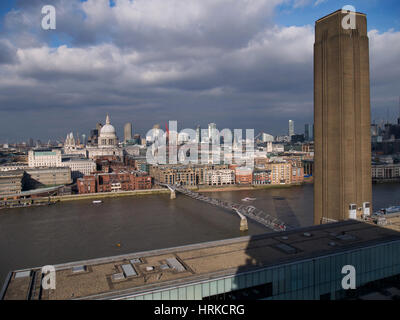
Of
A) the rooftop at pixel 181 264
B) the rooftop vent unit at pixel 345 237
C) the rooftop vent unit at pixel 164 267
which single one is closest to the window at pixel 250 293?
the rooftop at pixel 181 264

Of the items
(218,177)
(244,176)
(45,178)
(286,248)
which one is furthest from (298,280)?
(45,178)

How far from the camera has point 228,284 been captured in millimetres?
2961

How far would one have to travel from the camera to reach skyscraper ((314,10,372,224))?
592cm

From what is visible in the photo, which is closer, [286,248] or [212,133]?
[286,248]

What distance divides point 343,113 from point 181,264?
4.24m

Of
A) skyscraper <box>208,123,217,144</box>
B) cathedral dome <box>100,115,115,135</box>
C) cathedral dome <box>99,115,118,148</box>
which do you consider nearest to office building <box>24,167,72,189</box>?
cathedral dome <box>99,115,118,148</box>

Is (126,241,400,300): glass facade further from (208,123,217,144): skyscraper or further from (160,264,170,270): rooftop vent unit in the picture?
(208,123,217,144): skyscraper

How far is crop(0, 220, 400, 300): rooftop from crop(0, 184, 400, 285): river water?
9.15 feet

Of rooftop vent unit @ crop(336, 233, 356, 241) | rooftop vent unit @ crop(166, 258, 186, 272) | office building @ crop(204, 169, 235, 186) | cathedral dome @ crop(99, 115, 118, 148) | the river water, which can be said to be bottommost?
the river water

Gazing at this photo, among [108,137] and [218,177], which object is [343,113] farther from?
[108,137]

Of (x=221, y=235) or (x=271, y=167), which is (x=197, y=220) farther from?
(x=271, y=167)

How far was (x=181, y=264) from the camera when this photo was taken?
11.0 feet
